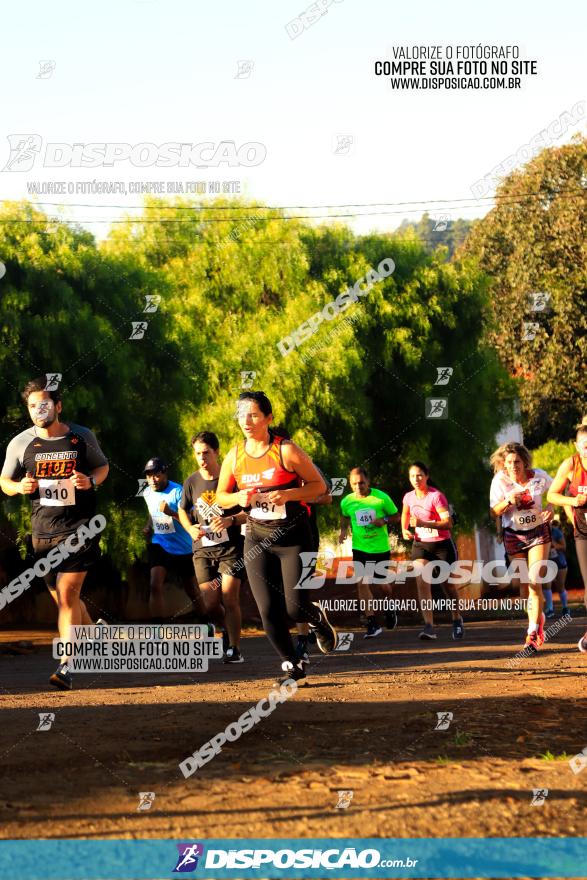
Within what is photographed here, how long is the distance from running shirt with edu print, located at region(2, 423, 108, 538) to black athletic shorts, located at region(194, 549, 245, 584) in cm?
238

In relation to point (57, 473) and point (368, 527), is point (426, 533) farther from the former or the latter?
point (57, 473)

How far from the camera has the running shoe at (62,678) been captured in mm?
10789

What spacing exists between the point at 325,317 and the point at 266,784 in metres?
27.4

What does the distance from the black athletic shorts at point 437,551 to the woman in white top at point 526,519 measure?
2.69 meters

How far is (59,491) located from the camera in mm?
10742

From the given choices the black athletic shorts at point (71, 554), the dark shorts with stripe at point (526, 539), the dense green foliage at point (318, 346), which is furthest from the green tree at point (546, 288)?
the black athletic shorts at point (71, 554)

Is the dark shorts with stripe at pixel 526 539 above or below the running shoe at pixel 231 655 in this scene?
above

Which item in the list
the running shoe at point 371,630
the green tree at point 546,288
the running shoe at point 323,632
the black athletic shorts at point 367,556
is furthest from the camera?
the green tree at point 546,288

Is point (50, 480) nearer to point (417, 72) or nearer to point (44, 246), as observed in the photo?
point (417, 72)

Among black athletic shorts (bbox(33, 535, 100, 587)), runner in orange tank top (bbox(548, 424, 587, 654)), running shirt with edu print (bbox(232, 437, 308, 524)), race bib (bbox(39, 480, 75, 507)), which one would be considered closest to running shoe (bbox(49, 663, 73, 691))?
black athletic shorts (bbox(33, 535, 100, 587))

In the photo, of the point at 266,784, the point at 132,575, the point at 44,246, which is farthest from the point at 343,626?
the point at 266,784

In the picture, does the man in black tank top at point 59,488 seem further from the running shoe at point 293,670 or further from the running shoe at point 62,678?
the running shoe at point 293,670

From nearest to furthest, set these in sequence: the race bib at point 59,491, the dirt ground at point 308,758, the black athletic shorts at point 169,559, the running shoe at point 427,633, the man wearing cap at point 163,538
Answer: the dirt ground at point 308,758, the race bib at point 59,491, the man wearing cap at point 163,538, the black athletic shorts at point 169,559, the running shoe at point 427,633

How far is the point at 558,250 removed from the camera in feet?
147
